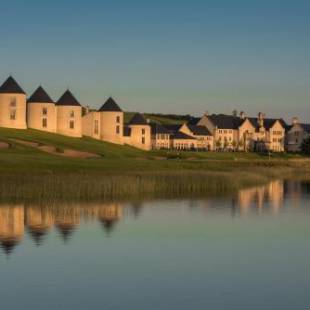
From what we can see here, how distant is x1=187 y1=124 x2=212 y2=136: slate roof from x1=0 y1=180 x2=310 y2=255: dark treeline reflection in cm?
9928

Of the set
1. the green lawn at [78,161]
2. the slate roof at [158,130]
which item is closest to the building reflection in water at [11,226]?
the green lawn at [78,161]

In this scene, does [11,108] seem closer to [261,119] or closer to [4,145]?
[4,145]

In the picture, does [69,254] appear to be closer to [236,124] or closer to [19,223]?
[19,223]

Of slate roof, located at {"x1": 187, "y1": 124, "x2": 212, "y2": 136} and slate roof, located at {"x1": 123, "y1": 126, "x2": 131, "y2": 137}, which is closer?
slate roof, located at {"x1": 123, "y1": 126, "x2": 131, "y2": 137}

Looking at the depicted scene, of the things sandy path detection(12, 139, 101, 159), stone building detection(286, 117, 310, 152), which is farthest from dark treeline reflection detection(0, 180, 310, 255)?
stone building detection(286, 117, 310, 152)

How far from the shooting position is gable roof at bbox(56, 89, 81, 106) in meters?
121

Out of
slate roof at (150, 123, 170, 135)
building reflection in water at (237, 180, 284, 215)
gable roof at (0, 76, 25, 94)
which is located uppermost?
gable roof at (0, 76, 25, 94)

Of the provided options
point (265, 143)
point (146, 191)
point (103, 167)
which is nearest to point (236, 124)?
point (265, 143)

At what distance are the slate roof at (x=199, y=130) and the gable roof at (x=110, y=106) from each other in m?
35.9

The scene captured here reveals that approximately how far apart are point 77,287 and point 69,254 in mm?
6488

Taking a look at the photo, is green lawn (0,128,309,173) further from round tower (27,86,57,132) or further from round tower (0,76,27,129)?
round tower (27,86,57,132)

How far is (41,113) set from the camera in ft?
385

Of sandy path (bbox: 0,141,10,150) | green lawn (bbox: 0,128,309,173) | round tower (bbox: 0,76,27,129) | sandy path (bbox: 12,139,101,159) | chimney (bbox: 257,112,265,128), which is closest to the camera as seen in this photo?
green lawn (bbox: 0,128,309,173)

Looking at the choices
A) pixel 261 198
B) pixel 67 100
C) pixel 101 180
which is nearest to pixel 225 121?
pixel 67 100
